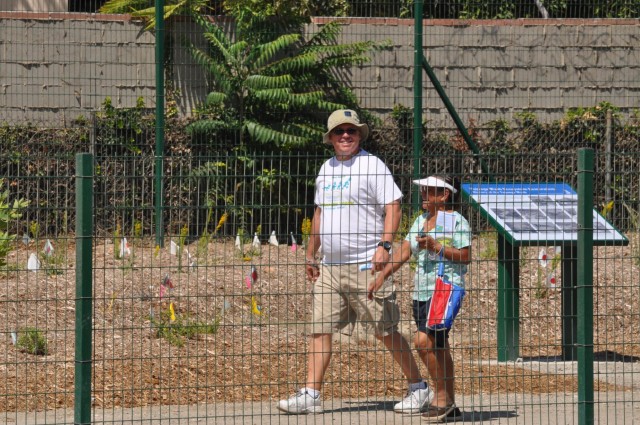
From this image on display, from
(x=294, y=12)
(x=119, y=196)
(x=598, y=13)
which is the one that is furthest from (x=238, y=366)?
(x=598, y=13)

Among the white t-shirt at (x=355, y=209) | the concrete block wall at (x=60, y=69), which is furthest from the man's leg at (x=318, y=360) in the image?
the concrete block wall at (x=60, y=69)

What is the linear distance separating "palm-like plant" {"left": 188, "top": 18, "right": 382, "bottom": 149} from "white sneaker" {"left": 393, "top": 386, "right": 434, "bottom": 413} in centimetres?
596

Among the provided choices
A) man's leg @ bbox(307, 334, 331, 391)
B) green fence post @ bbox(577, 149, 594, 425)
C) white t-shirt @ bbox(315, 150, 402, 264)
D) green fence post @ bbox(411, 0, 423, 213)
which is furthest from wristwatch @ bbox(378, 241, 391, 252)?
green fence post @ bbox(411, 0, 423, 213)

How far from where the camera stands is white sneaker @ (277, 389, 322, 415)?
21.7ft

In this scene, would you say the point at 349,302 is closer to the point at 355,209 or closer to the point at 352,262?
the point at 352,262

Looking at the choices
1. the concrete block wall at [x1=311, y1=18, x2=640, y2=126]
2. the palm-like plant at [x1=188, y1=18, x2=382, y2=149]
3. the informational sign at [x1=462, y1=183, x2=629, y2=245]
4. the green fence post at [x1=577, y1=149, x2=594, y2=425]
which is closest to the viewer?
the green fence post at [x1=577, y1=149, x2=594, y2=425]

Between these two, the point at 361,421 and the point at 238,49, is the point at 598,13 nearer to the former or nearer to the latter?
the point at 238,49

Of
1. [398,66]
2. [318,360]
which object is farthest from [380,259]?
[398,66]

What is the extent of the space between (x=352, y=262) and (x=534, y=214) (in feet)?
5.02

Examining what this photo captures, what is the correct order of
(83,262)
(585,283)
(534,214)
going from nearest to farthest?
(83,262) < (585,283) < (534,214)

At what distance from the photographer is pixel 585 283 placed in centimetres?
607

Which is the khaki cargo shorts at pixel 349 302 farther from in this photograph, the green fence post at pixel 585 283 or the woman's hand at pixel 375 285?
the green fence post at pixel 585 283

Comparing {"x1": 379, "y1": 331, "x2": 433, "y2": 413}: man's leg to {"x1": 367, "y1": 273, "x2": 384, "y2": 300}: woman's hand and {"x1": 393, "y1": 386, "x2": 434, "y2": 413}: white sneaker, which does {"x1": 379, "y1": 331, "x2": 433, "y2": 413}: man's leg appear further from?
{"x1": 367, "y1": 273, "x2": 384, "y2": 300}: woman's hand

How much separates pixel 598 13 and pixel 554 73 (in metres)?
1.21
